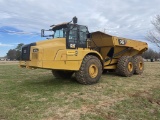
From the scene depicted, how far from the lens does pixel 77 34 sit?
9258 mm

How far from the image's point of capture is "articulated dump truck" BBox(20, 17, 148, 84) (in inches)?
314

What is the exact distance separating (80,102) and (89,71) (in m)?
2.45

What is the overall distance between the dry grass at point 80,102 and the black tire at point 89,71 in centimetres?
A: 27

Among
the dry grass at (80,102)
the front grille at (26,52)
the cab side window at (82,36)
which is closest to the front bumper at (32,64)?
the front grille at (26,52)

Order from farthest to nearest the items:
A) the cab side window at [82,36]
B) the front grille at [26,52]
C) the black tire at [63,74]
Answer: the black tire at [63,74] → the cab side window at [82,36] → the front grille at [26,52]

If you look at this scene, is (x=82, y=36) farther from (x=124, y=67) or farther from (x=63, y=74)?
(x=124, y=67)

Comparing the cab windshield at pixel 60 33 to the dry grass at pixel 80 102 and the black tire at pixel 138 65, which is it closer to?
the dry grass at pixel 80 102

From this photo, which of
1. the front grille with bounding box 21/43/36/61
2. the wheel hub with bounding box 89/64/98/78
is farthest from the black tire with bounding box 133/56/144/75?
the front grille with bounding box 21/43/36/61

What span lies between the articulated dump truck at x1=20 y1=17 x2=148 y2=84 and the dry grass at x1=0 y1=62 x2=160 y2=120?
2.58ft

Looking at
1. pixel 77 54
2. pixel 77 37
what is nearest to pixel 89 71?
pixel 77 54

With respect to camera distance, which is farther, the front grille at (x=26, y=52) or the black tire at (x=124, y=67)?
the black tire at (x=124, y=67)

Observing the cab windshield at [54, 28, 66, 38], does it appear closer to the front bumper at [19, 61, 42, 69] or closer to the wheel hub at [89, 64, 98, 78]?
the wheel hub at [89, 64, 98, 78]

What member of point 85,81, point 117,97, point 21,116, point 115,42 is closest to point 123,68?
point 115,42

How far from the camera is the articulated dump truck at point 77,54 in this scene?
7.97 meters
